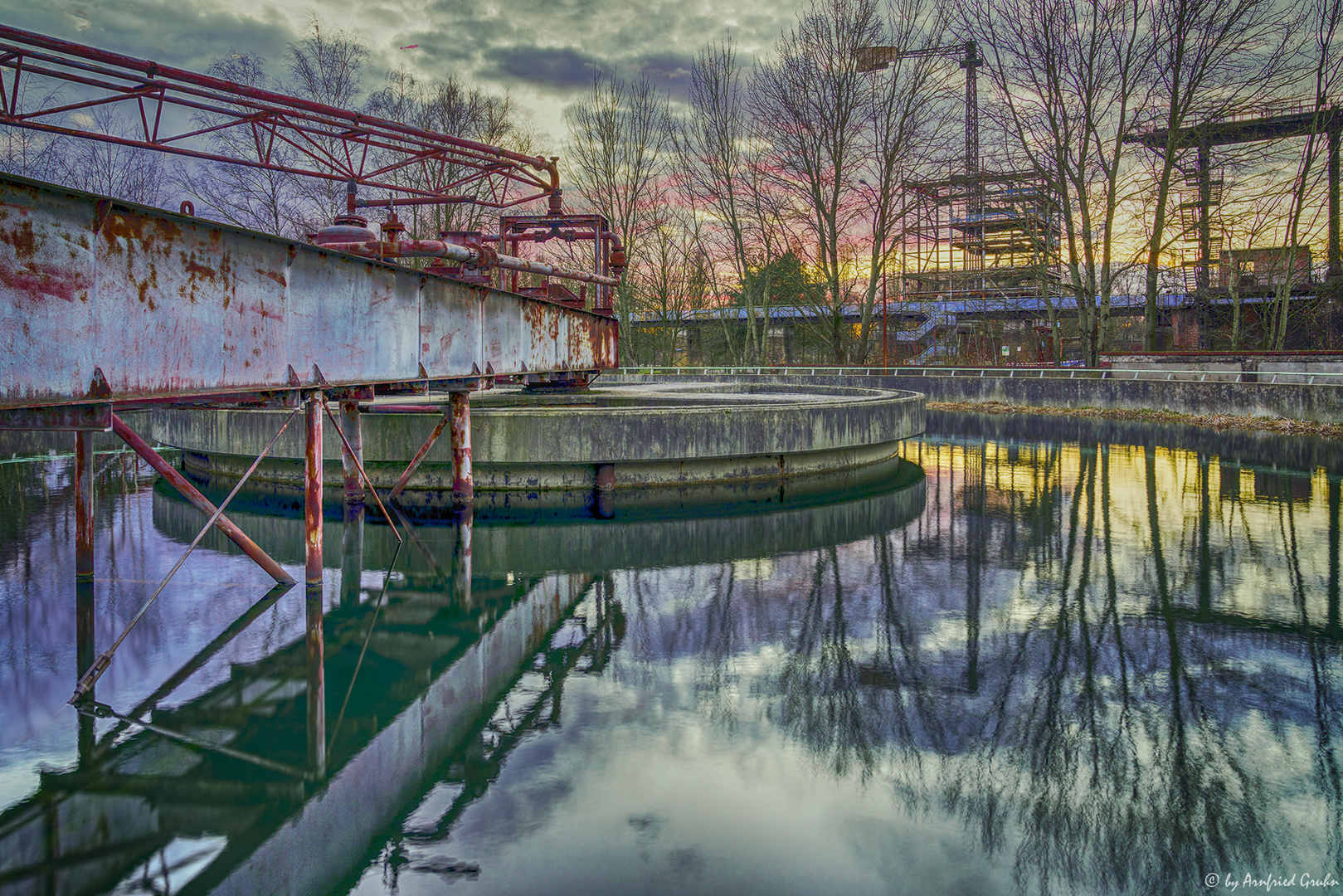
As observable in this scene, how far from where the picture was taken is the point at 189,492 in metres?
6.17

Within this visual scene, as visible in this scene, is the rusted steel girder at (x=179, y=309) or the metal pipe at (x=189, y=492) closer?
the rusted steel girder at (x=179, y=309)

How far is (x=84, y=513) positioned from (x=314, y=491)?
6.70 feet

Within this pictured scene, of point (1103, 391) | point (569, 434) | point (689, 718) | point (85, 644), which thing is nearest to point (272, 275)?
point (85, 644)

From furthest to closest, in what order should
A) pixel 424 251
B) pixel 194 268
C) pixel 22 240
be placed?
pixel 424 251 → pixel 194 268 → pixel 22 240

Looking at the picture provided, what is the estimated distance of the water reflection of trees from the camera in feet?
12.0

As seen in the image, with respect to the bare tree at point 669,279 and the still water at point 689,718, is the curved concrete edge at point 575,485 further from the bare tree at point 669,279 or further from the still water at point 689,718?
the bare tree at point 669,279

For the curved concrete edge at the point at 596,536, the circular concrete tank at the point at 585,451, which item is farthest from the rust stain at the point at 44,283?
the circular concrete tank at the point at 585,451

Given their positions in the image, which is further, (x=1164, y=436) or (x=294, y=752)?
(x=1164, y=436)

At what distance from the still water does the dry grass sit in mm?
12448

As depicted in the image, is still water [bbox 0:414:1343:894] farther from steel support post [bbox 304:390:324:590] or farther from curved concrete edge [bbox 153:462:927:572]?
steel support post [bbox 304:390:324:590]

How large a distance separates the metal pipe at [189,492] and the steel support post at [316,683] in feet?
1.16

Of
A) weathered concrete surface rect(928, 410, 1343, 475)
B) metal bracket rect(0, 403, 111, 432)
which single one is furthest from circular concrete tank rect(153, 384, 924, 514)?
weathered concrete surface rect(928, 410, 1343, 475)

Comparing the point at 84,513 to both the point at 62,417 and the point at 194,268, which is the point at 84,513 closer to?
the point at 62,417

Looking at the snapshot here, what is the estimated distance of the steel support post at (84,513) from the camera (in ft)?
24.3
